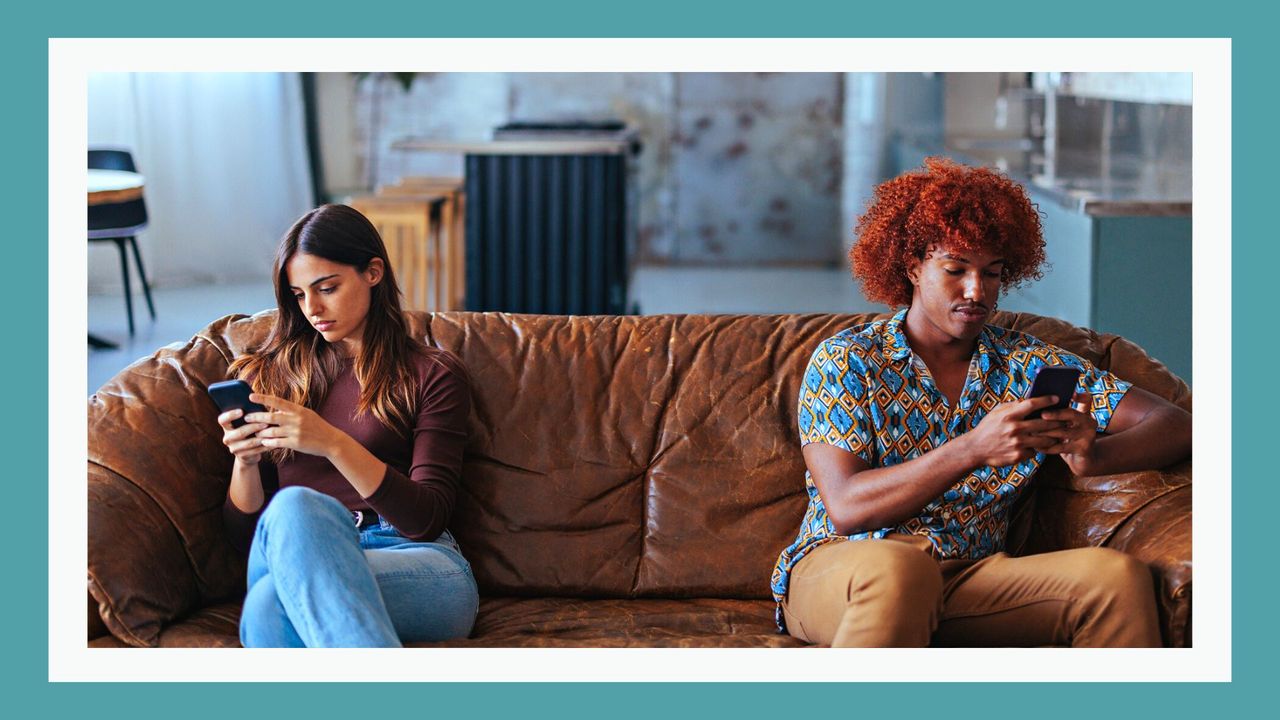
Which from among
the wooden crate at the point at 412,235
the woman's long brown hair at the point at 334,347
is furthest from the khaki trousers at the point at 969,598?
the wooden crate at the point at 412,235

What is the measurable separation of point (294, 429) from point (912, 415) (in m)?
1.07

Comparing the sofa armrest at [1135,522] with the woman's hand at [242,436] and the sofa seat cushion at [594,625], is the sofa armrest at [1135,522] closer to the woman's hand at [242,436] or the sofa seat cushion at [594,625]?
the sofa seat cushion at [594,625]

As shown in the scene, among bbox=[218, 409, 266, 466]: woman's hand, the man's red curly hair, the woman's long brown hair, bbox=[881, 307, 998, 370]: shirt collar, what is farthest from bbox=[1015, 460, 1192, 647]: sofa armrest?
bbox=[218, 409, 266, 466]: woman's hand

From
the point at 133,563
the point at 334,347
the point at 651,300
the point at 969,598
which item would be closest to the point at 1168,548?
the point at 969,598

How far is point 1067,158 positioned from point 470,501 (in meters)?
4.28

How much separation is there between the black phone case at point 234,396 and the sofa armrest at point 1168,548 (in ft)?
5.09

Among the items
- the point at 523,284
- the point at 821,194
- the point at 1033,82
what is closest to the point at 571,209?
the point at 523,284

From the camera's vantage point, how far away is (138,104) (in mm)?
8297

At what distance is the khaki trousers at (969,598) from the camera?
2227mm

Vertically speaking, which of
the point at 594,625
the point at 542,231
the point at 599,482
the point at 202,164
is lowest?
the point at 594,625

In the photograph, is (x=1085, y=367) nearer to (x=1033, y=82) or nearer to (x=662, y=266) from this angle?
(x=1033, y=82)

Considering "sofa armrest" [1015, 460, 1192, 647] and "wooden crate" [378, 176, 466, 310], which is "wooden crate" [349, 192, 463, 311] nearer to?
"wooden crate" [378, 176, 466, 310]
